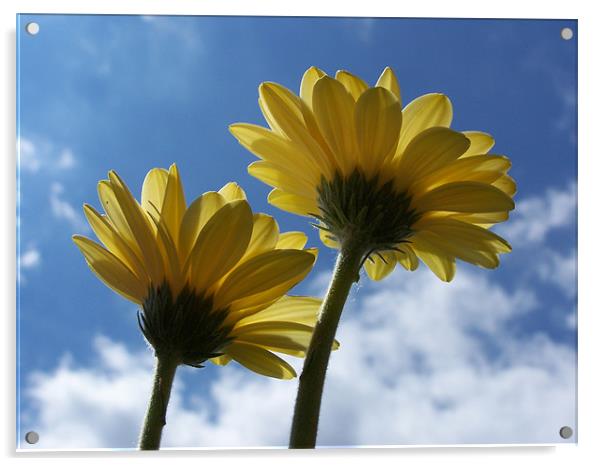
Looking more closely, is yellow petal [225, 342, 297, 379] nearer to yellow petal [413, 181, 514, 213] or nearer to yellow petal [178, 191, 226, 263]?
yellow petal [178, 191, 226, 263]

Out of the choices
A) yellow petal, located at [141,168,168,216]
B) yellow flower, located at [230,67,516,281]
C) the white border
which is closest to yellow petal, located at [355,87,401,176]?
yellow flower, located at [230,67,516,281]

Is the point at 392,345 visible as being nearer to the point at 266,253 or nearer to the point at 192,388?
the point at 192,388

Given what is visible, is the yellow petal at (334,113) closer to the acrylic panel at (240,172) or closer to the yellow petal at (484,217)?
the yellow petal at (484,217)

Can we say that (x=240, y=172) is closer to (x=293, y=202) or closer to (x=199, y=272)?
(x=293, y=202)

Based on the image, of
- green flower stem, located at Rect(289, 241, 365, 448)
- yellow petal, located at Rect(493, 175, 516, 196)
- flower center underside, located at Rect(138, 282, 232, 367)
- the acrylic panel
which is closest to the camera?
green flower stem, located at Rect(289, 241, 365, 448)

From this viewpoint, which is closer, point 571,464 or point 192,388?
point 192,388

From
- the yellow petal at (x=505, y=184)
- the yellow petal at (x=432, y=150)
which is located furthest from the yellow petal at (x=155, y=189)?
the yellow petal at (x=505, y=184)

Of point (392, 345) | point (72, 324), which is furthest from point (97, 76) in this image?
point (392, 345)
